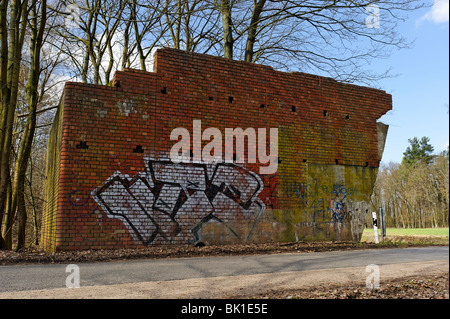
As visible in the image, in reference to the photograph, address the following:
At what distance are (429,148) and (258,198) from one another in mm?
55996

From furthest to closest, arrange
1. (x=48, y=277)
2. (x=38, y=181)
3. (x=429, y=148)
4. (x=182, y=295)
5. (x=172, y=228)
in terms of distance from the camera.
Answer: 1. (x=429, y=148)
2. (x=38, y=181)
3. (x=172, y=228)
4. (x=48, y=277)
5. (x=182, y=295)

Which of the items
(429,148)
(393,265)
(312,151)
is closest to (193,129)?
(312,151)

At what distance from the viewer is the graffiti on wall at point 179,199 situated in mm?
8484

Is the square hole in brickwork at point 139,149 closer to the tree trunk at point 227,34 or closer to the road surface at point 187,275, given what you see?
the road surface at point 187,275

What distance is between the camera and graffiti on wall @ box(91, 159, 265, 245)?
848 centimetres

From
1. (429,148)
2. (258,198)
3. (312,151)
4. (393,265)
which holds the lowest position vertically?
(393,265)

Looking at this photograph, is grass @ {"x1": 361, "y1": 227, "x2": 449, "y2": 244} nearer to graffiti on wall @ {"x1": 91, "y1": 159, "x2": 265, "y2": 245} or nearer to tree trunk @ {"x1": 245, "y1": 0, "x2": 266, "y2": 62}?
tree trunk @ {"x1": 245, "y1": 0, "x2": 266, "y2": 62}

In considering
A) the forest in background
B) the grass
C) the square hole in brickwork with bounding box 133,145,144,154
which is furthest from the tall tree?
A: the square hole in brickwork with bounding box 133,145,144,154

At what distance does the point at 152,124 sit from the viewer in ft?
29.9

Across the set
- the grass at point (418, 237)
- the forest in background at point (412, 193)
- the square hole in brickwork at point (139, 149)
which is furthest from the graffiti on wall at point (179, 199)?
the forest in background at point (412, 193)

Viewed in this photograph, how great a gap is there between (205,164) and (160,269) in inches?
160

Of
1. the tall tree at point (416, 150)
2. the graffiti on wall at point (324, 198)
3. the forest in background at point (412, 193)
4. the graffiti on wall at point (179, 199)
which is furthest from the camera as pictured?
the tall tree at point (416, 150)

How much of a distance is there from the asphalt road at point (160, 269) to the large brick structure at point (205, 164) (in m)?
2.03
